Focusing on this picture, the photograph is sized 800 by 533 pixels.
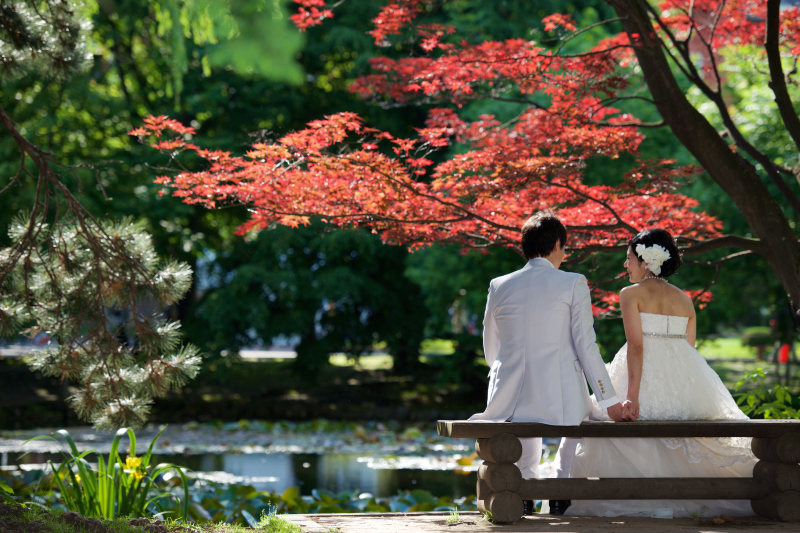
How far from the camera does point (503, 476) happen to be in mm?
3256

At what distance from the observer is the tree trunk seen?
4.60 meters

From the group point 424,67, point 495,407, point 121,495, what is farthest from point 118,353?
point 424,67

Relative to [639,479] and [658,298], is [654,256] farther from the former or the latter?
[639,479]

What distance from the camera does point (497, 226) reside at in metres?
4.64

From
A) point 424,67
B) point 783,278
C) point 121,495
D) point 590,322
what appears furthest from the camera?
point 424,67

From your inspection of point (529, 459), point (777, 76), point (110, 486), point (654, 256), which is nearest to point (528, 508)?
point (529, 459)

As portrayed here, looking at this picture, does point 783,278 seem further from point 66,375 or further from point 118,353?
point 66,375

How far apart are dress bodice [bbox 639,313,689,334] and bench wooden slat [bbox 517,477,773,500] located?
0.76 metres

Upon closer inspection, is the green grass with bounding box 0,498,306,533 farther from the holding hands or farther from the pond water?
the pond water

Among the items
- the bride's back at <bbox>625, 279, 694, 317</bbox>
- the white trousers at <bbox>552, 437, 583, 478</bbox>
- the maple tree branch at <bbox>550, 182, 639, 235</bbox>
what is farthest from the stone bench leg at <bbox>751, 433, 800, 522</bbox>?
the maple tree branch at <bbox>550, 182, 639, 235</bbox>

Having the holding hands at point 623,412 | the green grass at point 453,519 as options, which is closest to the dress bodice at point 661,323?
the holding hands at point 623,412

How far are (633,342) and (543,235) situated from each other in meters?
0.75

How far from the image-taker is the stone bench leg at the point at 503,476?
127 inches

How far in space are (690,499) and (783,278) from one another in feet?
6.03
